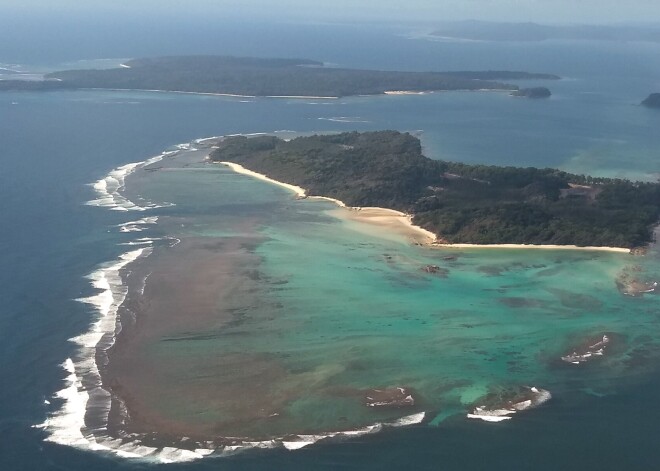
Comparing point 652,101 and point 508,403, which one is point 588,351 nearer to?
point 508,403

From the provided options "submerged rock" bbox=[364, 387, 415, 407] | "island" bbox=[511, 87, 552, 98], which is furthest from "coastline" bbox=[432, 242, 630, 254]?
"island" bbox=[511, 87, 552, 98]

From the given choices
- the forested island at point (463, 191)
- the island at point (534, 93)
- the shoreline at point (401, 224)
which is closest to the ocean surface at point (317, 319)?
the shoreline at point (401, 224)

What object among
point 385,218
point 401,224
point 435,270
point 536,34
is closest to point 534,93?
point 385,218

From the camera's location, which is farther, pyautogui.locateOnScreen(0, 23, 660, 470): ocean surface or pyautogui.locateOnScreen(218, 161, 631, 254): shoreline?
pyautogui.locateOnScreen(218, 161, 631, 254): shoreline

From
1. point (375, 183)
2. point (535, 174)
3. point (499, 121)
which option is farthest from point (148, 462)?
point (499, 121)

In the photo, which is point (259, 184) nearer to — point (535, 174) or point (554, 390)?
point (535, 174)

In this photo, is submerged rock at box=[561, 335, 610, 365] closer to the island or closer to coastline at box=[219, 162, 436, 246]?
coastline at box=[219, 162, 436, 246]

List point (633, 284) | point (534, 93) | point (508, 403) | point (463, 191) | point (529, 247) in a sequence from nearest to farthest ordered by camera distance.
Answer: point (508, 403) < point (633, 284) < point (529, 247) < point (463, 191) < point (534, 93)
